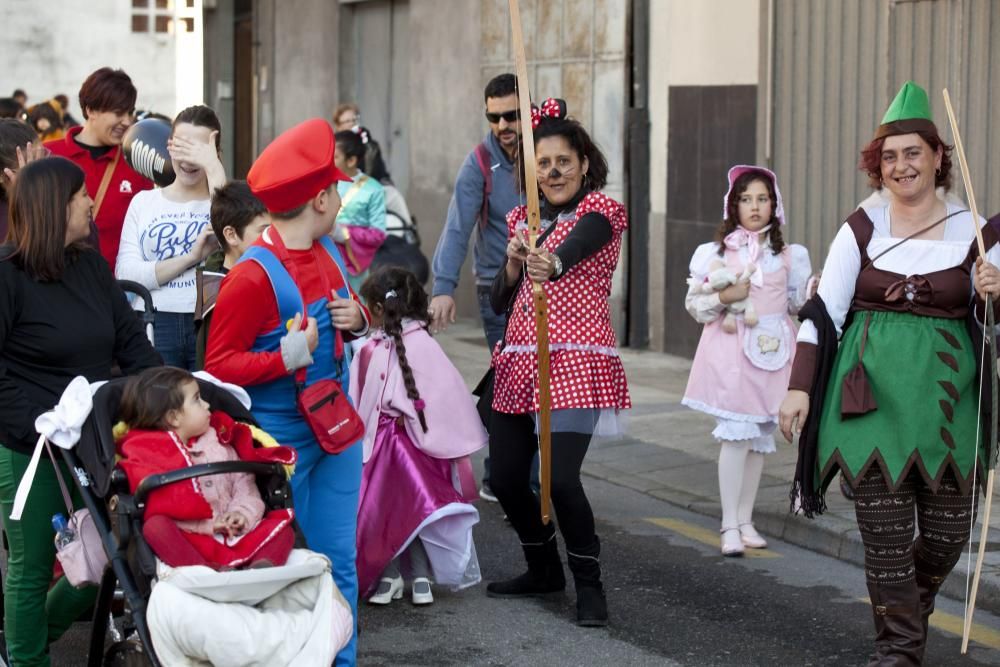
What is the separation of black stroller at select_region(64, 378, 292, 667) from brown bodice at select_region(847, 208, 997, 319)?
6.75 ft

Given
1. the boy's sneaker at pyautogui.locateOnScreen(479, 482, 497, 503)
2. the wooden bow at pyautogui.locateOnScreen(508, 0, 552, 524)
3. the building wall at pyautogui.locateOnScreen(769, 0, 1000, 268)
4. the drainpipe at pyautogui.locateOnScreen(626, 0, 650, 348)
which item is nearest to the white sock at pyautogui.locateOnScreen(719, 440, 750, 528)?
the boy's sneaker at pyautogui.locateOnScreen(479, 482, 497, 503)

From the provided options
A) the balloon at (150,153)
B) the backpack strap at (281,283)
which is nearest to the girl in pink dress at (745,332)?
the balloon at (150,153)

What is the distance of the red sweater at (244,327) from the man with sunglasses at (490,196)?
2.61 m

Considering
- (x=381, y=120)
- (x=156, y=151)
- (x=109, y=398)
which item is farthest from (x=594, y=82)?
(x=109, y=398)

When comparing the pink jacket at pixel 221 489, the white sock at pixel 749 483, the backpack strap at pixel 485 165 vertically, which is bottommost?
the white sock at pixel 749 483

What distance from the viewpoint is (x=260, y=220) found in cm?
621

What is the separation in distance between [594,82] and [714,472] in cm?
543

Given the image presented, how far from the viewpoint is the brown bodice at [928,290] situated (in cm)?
558

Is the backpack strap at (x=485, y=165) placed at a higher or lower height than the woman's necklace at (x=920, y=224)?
higher

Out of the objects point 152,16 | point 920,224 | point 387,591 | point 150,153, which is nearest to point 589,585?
point 387,591

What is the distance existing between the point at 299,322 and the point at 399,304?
157 centimetres

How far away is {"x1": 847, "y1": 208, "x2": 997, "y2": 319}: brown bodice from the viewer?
5.58m

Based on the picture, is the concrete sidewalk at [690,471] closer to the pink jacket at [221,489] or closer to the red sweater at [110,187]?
the red sweater at [110,187]

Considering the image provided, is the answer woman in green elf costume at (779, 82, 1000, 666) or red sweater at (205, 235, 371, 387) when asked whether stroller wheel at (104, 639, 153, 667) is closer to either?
red sweater at (205, 235, 371, 387)
